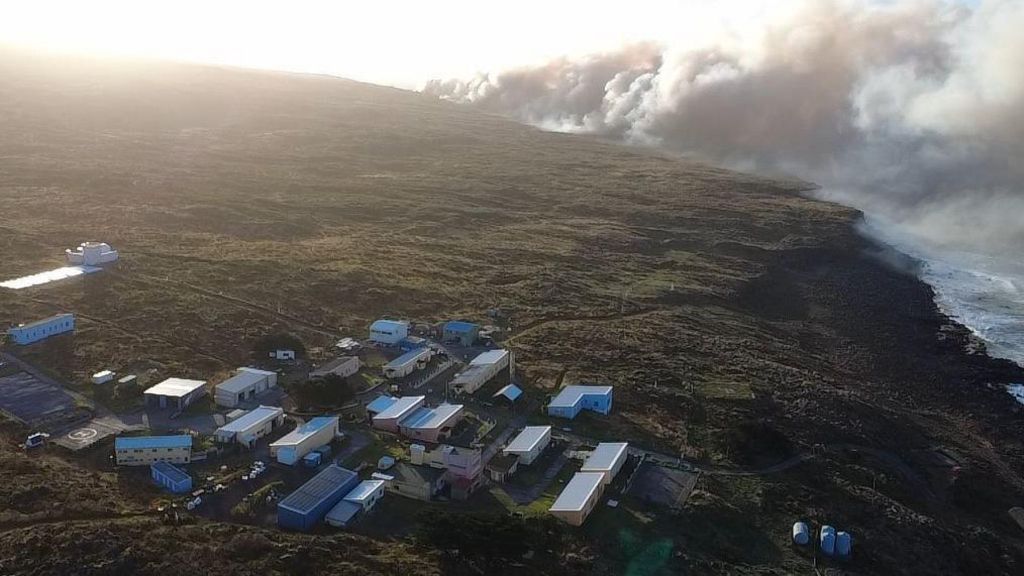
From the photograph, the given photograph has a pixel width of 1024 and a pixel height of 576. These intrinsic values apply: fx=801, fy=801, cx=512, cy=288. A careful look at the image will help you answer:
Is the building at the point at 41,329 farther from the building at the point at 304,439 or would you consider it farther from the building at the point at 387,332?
the building at the point at 304,439

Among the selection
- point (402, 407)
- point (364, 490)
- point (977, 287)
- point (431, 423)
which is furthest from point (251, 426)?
point (977, 287)

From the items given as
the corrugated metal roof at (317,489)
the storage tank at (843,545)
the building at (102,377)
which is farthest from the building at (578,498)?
the building at (102,377)

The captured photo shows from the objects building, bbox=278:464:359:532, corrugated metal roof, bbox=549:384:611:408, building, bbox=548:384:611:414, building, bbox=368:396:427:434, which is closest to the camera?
building, bbox=278:464:359:532

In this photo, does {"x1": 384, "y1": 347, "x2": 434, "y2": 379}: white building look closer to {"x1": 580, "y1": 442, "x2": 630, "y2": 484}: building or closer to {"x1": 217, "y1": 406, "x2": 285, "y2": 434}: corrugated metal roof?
{"x1": 217, "y1": 406, "x2": 285, "y2": 434}: corrugated metal roof

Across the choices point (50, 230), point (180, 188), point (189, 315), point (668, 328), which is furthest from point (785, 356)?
point (180, 188)

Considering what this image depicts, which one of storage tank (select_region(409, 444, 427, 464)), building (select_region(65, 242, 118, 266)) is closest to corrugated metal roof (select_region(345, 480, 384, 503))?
storage tank (select_region(409, 444, 427, 464))

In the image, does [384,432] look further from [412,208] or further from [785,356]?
[412,208]
